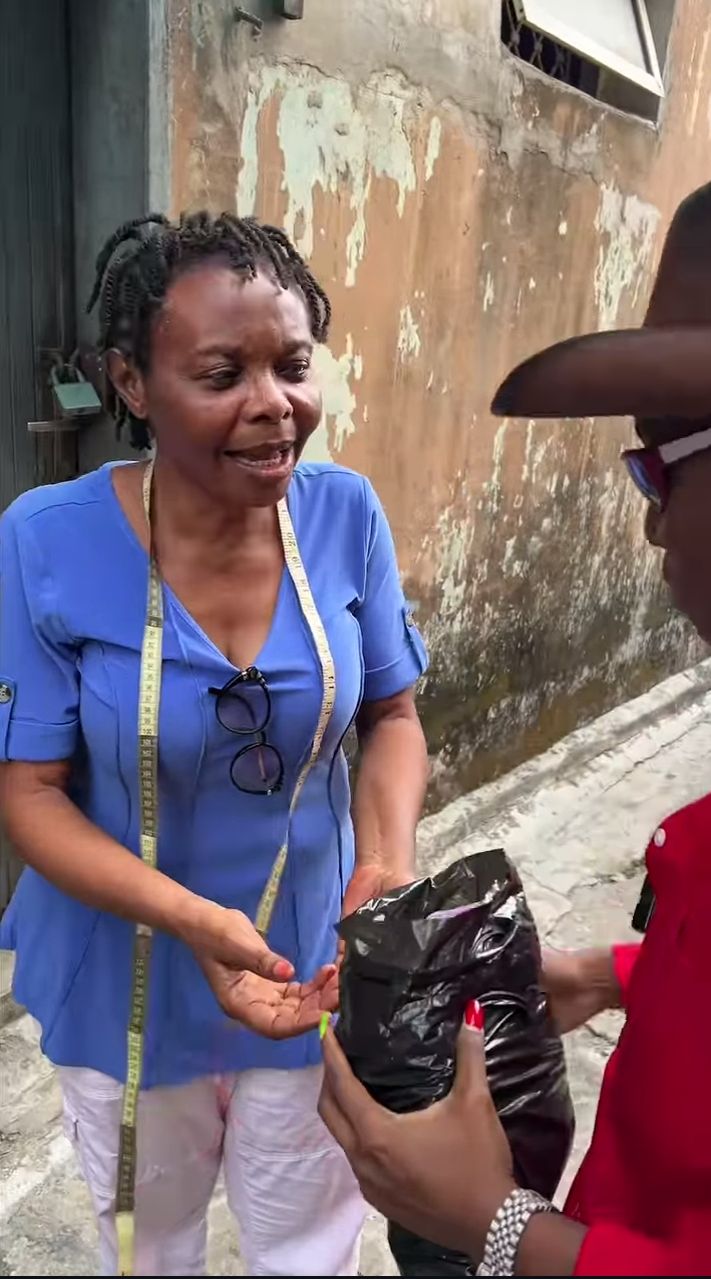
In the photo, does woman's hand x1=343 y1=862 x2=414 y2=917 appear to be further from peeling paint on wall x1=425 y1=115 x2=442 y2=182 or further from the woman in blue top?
peeling paint on wall x1=425 y1=115 x2=442 y2=182

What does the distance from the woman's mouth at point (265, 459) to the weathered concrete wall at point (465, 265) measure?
3.93 feet

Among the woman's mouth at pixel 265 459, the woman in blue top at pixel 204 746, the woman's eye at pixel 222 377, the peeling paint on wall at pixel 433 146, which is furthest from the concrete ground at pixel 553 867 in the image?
Result: the peeling paint on wall at pixel 433 146

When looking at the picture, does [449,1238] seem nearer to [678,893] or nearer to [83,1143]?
[678,893]

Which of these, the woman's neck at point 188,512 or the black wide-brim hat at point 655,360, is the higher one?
the black wide-brim hat at point 655,360

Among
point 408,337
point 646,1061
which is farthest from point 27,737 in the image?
point 408,337

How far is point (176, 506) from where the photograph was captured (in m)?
1.58

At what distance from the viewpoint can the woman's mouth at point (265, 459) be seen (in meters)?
1.50

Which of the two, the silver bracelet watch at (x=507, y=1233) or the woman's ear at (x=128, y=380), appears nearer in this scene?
the silver bracelet watch at (x=507, y=1233)

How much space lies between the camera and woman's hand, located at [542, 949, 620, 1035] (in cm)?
141

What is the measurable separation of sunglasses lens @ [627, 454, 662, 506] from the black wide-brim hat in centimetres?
7

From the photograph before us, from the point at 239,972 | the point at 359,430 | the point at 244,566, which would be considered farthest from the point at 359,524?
the point at 359,430

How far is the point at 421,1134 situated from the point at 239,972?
56cm

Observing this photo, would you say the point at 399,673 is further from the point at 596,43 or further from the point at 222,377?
the point at 596,43

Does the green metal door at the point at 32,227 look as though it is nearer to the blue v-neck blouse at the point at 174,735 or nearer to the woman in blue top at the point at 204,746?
the woman in blue top at the point at 204,746
